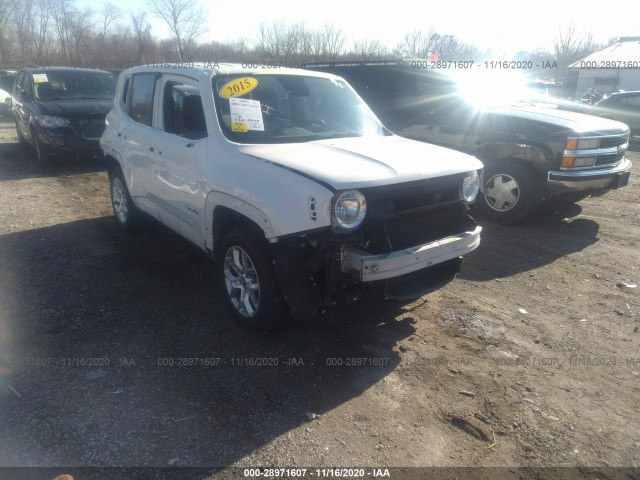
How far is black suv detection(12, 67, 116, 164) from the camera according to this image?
368 inches

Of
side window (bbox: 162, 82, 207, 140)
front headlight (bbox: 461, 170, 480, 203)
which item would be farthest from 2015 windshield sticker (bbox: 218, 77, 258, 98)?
front headlight (bbox: 461, 170, 480, 203)

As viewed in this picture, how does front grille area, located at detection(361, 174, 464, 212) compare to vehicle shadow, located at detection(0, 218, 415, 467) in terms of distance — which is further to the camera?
front grille area, located at detection(361, 174, 464, 212)

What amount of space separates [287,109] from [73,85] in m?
8.19

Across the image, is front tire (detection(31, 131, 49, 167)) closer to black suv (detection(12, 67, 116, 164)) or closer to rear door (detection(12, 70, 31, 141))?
black suv (detection(12, 67, 116, 164))

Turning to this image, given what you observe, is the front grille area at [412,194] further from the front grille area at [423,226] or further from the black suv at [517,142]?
the black suv at [517,142]

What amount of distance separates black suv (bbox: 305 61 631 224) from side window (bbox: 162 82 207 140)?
376cm

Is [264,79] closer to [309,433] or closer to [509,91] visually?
[309,433]

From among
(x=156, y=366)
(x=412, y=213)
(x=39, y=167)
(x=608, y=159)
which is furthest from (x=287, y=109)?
(x=39, y=167)

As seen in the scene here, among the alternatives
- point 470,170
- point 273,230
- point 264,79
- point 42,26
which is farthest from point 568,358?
point 42,26

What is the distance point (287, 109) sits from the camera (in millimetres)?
4316

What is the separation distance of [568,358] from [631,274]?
2.12 m

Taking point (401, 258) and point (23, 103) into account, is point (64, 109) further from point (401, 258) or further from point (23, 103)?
point (401, 258)

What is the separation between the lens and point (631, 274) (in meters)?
5.12

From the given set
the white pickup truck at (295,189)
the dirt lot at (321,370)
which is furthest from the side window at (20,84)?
the white pickup truck at (295,189)
